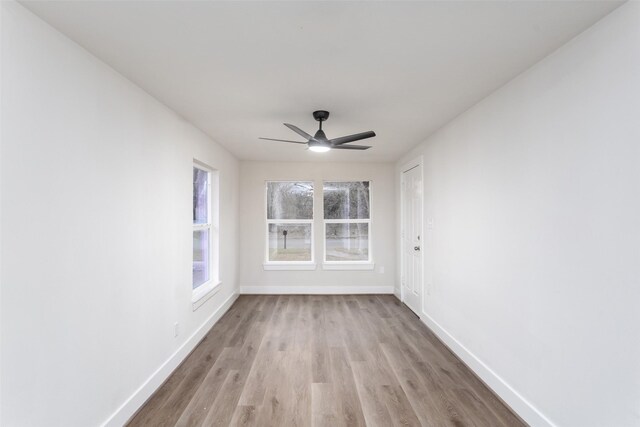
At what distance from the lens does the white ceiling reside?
4.66 ft

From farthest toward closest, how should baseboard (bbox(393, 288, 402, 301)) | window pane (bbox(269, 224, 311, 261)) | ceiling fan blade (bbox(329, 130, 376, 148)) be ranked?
1. window pane (bbox(269, 224, 311, 261))
2. baseboard (bbox(393, 288, 402, 301))
3. ceiling fan blade (bbox(329, 130, 376, 148))

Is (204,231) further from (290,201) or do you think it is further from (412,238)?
(412,238)

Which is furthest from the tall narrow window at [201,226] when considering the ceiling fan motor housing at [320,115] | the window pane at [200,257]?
the ceiling fan motor housing at [320,115]

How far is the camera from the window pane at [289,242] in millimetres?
5309

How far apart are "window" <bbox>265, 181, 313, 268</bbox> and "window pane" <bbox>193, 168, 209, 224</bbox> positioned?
1461 mm

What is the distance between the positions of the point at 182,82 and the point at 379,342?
10.0 ft

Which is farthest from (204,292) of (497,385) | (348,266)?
(497,385)


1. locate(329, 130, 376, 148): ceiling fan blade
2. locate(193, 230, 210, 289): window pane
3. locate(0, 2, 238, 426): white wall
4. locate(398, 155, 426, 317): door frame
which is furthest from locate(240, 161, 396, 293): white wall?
locate(0, 2, 238, 426): white wall

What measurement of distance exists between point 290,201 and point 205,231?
178cm

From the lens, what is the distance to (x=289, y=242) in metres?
5.33

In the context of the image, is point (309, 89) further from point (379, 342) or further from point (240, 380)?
point (379, 342)

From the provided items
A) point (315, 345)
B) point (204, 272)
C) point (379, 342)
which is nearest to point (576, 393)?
point (379, 342)

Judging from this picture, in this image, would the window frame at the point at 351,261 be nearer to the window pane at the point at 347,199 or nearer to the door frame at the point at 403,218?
the window pane at the point at 347,199

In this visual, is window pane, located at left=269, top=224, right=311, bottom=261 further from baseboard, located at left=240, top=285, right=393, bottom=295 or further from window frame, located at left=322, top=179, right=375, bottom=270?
baseboard, located at left=240, top=285, right=393, bottom=295
